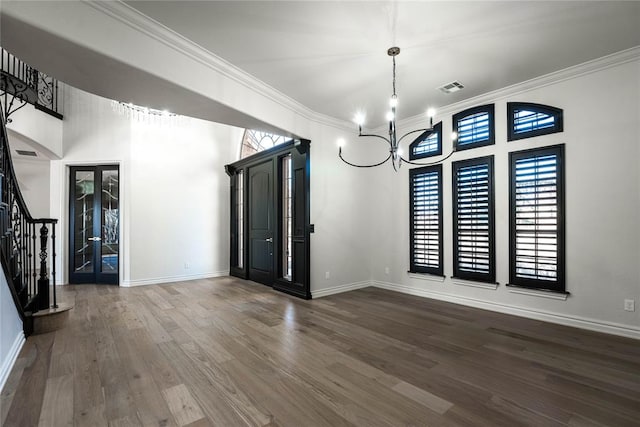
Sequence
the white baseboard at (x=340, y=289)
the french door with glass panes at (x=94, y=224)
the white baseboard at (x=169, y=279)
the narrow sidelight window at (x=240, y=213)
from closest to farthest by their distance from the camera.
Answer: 1. the white baseboard at (x=340, y=289)
2. the white baseboard at (x=169, y=279)
3. the french door with glass panes at (x=94, y=224)
4. the narrow sidelight window at (x=240, y=213)

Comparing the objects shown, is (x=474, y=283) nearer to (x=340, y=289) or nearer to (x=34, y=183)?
(x=340, y=289)

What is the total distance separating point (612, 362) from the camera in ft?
8.54

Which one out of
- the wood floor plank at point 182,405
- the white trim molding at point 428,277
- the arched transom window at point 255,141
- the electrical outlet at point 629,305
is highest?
the arched transom window at point 255,141

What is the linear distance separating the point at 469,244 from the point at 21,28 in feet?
16.9

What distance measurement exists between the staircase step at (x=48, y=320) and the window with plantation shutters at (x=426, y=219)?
4.88m

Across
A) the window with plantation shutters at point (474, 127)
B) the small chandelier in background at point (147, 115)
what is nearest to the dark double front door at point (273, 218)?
the small chandelier in background at point (147, 115)

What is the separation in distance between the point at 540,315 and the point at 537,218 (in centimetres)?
122

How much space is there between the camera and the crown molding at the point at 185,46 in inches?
92.9

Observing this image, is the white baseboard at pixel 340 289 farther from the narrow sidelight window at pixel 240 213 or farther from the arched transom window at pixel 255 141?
the arched transom window at pixel 255 141

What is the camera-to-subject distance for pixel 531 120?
3.85 metres

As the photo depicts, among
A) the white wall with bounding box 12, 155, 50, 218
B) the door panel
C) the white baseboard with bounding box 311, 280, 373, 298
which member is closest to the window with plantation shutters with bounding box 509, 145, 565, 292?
the white baseboard with bounding box 311, 280, 373, 298

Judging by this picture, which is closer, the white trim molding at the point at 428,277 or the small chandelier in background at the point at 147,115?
the white trim molding at the point at 428,277

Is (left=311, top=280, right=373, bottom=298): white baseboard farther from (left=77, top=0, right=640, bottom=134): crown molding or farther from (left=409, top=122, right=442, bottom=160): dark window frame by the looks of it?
(left=77, top=0, right=640, bottom=134): crown molding

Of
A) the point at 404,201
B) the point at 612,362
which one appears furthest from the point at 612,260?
the point at 404,201
